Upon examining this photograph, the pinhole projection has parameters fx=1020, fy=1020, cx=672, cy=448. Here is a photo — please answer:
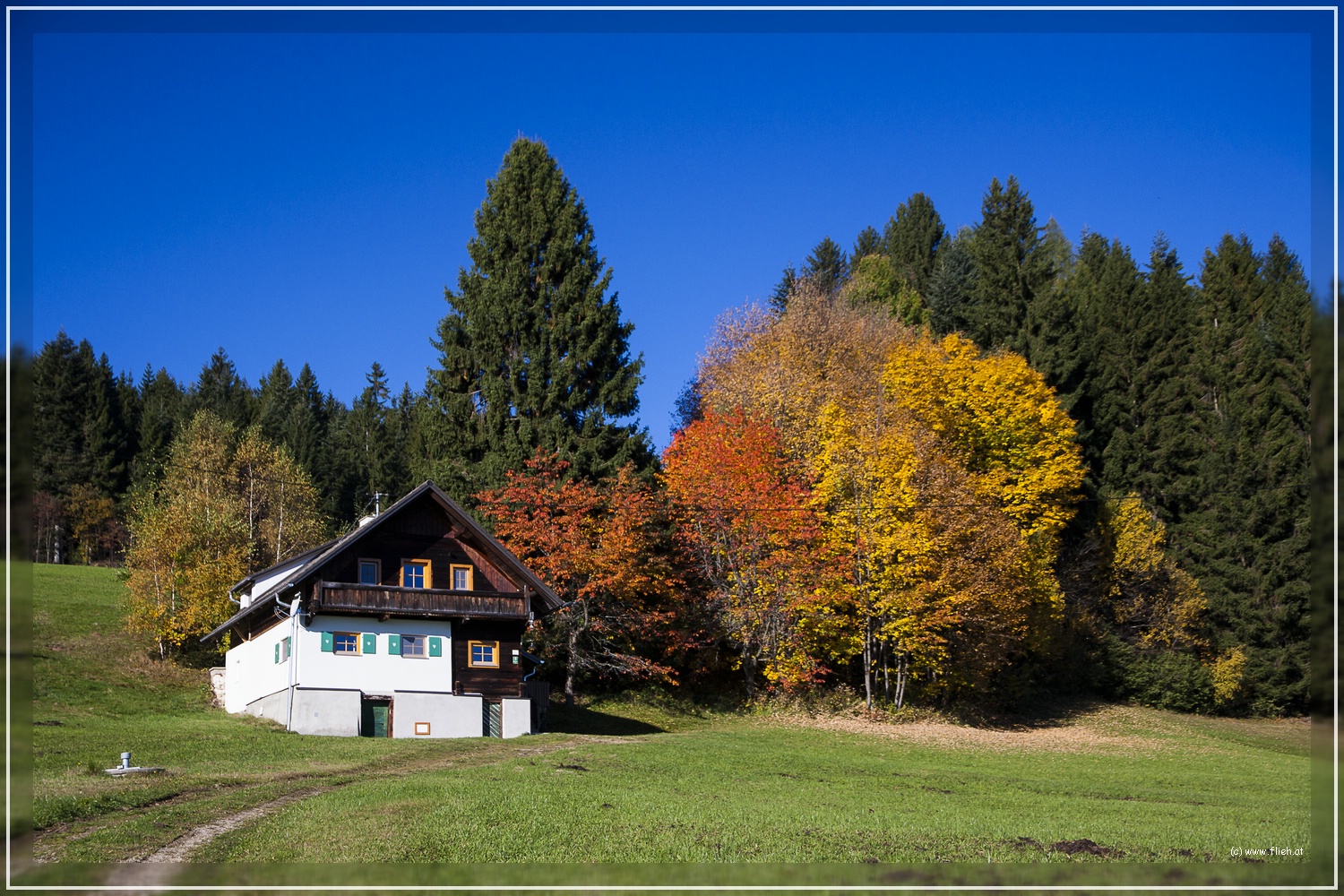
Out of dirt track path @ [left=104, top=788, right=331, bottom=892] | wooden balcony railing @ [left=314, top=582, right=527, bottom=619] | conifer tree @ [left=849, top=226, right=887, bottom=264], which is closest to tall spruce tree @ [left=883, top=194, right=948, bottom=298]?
conifer tree @ [left=849, top=226, right=887, bottom=264]

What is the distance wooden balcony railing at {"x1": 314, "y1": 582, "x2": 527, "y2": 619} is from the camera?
36.3 metres

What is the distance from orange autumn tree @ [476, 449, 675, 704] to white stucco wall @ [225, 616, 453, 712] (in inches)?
367

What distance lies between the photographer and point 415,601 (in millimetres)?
37875

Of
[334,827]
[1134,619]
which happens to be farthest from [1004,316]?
[334,827]

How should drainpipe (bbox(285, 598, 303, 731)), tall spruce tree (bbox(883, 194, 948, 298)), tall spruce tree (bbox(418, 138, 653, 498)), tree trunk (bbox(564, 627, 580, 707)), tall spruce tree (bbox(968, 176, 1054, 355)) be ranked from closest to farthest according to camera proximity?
drainpipe (bbox(285, 598, 303, 731)) → tree trunk (bbox(564, 627, 580, 707)) → tall spruce tree (bbox(418, 138, 653, 498)) → tall spruce tree (bbox(968, 176, 1054, 355)) → tall spruce tree (bbox(883, 194, 948, 298))

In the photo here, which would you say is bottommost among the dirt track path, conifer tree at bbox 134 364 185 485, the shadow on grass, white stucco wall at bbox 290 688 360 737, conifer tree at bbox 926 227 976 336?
the shadow on grass

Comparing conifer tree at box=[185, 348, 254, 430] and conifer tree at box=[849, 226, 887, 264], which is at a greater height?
conifer tree at box=[849, 226, 887, 264]

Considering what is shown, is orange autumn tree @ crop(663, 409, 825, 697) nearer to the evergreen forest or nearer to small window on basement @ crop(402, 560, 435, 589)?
the evergreen forest

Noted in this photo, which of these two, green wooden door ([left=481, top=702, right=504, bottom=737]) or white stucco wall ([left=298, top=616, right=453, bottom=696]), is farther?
green wooden door ([left=481, top=702, right=504, bottom=737])

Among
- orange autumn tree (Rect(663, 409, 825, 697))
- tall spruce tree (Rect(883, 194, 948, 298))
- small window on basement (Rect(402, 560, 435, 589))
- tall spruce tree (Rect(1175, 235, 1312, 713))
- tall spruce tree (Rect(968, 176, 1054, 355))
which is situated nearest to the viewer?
small window on basement (Rect(402, 560, 435, 589))

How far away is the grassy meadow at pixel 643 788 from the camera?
13984mm

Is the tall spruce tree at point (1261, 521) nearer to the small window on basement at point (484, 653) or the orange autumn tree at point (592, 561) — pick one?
the orange autumn tree at point (592, 561)

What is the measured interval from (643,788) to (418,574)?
62.9 ft

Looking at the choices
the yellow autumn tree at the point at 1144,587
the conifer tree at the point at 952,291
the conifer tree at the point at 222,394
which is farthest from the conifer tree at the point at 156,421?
the yellow autumn tree at the point at 1144,587
